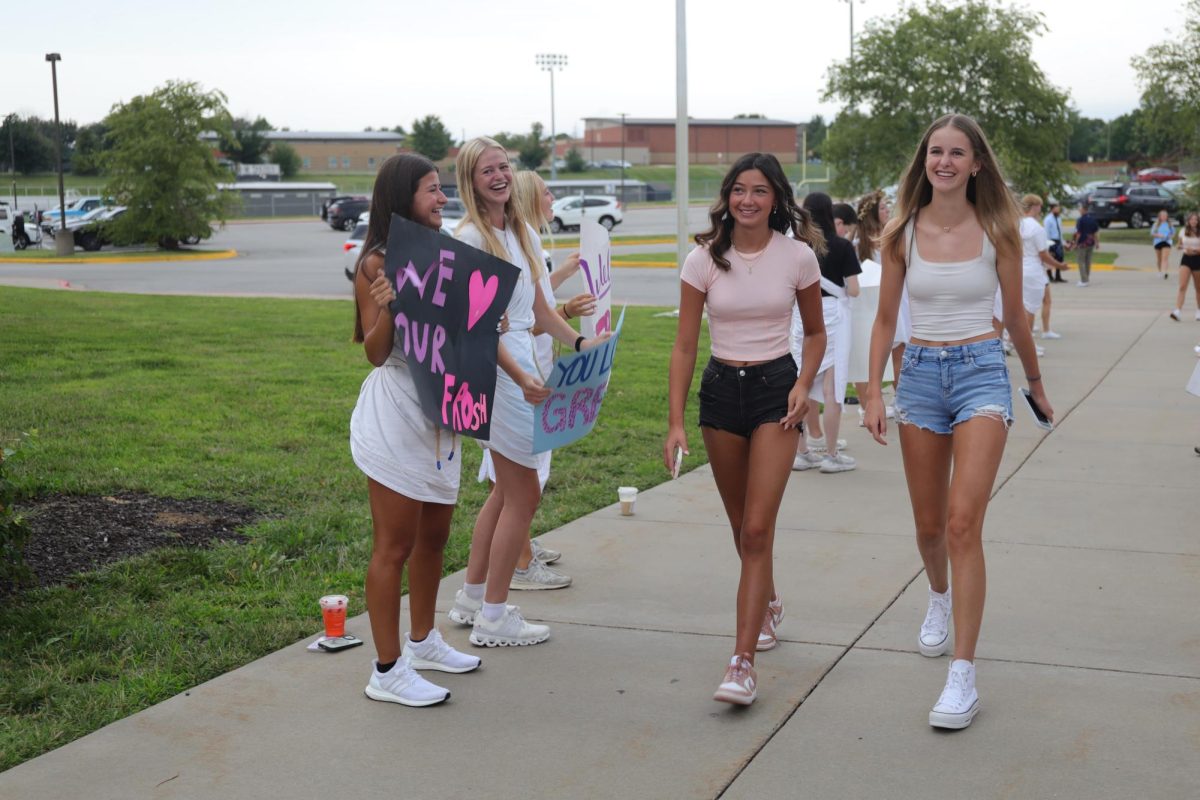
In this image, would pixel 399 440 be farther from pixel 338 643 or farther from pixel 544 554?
pixel 544 554

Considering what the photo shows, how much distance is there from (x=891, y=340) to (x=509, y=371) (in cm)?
139

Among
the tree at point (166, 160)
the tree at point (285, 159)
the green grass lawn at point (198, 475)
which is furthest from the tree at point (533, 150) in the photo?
the green grass lawn at point (198, 475)

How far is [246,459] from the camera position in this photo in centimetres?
848

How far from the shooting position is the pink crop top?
181 inches

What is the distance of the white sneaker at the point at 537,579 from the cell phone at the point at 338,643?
1.01 meters

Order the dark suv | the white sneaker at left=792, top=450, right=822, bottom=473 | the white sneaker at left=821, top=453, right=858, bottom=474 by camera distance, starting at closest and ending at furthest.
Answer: the white sneaker at left=821, top=453, right=858, bottom=474
the white sneaker at left=792, top=450, right=822, bottom=473
the dark suv

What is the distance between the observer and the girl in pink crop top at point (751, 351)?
15.0 ft

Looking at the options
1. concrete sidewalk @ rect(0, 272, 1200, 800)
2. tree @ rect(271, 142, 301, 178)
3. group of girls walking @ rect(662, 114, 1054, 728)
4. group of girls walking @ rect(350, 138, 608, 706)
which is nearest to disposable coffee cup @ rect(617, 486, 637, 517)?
concrete sidewalk @ rect(0, 272, 1200, 800)

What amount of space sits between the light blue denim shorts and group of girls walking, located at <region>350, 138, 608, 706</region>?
129 centimetres

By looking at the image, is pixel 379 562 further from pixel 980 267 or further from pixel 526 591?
pixel 980 267

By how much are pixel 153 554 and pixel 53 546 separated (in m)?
0.53

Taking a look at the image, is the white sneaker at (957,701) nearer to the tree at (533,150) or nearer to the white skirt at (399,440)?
the white skirt at (399,440)

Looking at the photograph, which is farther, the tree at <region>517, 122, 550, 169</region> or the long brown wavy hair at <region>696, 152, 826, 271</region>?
the tree at <region>517, 122, 550, 169</region>

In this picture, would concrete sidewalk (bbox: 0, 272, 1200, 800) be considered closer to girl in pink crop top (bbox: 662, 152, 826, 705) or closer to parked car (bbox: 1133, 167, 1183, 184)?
girl in pink crop top (bbox: 662, 152, 826, 705)
